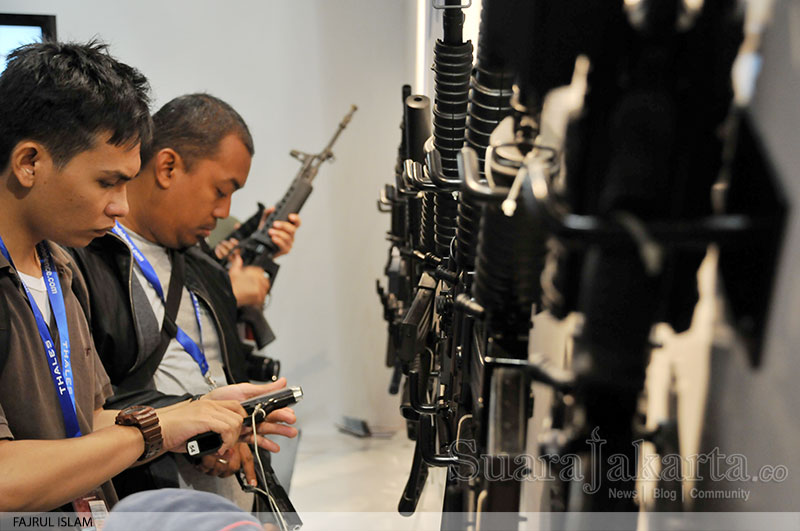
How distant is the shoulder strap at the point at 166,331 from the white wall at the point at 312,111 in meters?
1.91

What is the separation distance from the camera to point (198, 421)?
51.8 inches

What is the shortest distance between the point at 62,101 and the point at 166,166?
2.52 ft

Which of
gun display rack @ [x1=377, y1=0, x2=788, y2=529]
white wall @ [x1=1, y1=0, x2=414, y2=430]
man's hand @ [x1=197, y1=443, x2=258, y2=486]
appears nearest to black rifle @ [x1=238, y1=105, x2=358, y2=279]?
white wall @ [x1=1, y1=0, x2=414, y2=430]

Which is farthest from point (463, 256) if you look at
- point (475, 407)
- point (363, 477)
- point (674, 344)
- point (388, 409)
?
point (388, 409)

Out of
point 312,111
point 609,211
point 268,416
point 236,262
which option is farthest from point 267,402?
point 312,111

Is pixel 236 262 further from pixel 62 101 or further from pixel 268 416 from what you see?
pixel 62 101

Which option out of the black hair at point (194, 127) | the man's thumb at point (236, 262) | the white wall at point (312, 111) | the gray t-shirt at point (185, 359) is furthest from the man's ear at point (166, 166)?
the white wall at point (312, 111)

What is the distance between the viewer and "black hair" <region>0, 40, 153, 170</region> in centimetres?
111

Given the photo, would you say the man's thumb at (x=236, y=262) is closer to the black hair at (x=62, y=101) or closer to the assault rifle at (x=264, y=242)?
the assault rifle at (x=264, y=242)

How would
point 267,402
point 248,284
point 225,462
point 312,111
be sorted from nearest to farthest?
point 267,402
point 225,462
point 248,284
point 312,111

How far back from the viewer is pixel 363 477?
10.9 feet

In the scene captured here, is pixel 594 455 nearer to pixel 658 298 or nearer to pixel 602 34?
pixel 658 298

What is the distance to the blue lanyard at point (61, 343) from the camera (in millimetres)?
1154

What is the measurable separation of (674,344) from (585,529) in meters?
0.13
